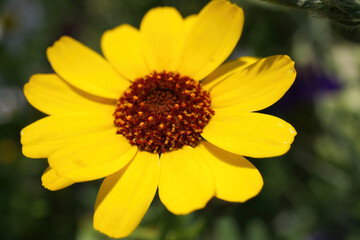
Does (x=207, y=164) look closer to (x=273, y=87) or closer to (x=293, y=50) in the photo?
(x=273, y=87)

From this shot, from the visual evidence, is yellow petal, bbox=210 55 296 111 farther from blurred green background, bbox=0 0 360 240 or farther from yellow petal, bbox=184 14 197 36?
blurred green background, bbox=0 0 360 240

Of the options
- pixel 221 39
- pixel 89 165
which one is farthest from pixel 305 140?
pixel 89 165

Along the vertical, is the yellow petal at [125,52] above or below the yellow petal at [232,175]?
above

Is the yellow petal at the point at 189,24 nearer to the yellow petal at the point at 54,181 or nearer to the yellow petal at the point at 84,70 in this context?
the yellow petal at the point at 84,70

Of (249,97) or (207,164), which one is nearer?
(207,164)

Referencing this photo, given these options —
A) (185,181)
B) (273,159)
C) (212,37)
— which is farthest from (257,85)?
(273,159)

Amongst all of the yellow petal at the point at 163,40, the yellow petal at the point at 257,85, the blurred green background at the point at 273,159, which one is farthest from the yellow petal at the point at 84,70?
the blurred green background at the point at 273,159

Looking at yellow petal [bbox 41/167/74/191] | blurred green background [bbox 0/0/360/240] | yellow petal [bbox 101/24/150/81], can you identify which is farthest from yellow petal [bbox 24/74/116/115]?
blurred green background [bbox 0/0/360/240]

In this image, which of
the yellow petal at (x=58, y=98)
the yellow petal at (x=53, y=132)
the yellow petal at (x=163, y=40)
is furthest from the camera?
the yellow petal at (x=163, y=40)
